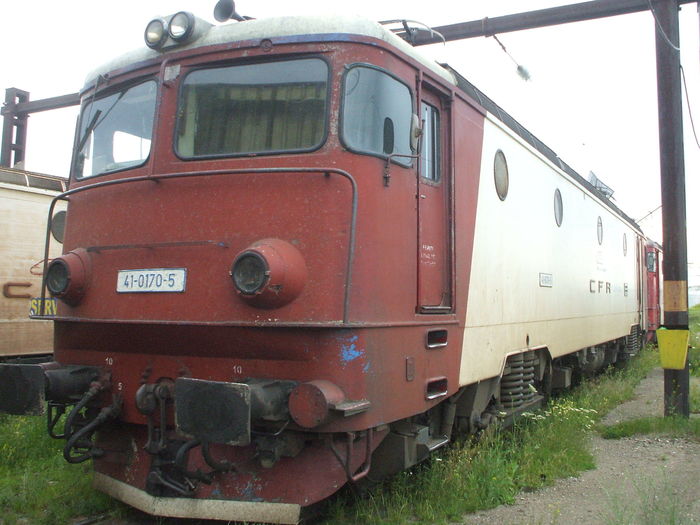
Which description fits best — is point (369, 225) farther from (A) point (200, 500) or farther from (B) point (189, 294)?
(A) point (200, 500)

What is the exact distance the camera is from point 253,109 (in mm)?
4574

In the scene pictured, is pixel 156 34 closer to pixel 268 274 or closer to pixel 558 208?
pixel 268 274

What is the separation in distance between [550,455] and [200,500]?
3.21m

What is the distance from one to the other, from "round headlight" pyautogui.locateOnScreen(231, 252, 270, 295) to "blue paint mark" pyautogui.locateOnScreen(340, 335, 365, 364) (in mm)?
633

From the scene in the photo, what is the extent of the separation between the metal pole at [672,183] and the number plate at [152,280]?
21.2 ft

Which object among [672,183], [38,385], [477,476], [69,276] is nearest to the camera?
[38,385]

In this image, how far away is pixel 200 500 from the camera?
175 inches

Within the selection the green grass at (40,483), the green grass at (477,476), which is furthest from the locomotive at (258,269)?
the green grass at (40,483)

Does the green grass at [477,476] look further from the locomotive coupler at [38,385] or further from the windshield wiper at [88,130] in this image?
the windshield wiper at [88,130]

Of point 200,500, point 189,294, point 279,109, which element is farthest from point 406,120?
point 200,500

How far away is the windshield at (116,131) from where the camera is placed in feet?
16.4

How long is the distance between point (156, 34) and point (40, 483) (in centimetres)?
360

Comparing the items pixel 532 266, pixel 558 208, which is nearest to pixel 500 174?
pixel 532 266

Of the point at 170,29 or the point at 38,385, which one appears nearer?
the point at 38,385
